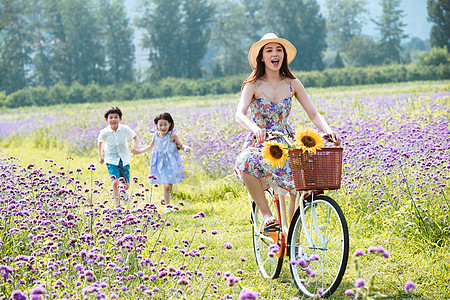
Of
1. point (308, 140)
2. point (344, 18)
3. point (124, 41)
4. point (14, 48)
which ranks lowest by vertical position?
point (308, 140)

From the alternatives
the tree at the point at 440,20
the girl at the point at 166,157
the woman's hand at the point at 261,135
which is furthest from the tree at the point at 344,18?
the woman's hand at the point at 261,135

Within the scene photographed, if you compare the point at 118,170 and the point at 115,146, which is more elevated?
the point at 115,146

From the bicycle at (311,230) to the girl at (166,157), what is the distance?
10.9ft

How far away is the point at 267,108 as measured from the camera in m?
4.36

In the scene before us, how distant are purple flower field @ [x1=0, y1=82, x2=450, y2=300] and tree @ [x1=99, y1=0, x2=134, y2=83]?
6680 centimetres

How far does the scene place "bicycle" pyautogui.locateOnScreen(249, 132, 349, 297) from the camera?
137 inches

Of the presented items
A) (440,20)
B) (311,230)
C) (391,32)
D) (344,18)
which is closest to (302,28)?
(391,32)

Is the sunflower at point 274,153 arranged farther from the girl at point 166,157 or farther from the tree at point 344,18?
the tree at point 344,18

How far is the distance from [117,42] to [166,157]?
7019 centimetres

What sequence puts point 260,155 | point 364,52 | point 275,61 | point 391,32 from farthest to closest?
point 391,32 < point 364,52 < point 275,61 < point 260,155

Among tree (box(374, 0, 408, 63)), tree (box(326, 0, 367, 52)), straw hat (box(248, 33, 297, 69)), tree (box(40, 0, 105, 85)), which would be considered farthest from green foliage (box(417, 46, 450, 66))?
straw hat (box(248, 33, 297, 69))

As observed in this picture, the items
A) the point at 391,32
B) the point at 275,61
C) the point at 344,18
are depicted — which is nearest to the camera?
the point at 275,61

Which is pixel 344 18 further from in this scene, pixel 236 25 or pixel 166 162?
pixel 166 162

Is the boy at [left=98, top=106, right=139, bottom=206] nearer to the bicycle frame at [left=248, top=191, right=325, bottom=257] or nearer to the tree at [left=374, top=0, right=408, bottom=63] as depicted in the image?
the bicycle frame at [left=248, top=191, right=325, bottom=257]
